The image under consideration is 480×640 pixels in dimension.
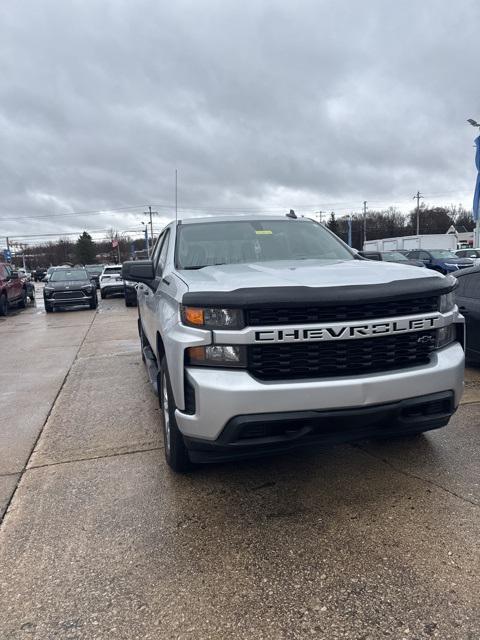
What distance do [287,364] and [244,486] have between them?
112 centimetres

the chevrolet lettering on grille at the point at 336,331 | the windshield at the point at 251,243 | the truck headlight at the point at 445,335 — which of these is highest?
the windshield at the point at 251,243

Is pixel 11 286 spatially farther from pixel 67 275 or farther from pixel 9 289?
pixel 67 275

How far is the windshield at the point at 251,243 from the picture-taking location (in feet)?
13.6

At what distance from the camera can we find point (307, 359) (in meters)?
2.79

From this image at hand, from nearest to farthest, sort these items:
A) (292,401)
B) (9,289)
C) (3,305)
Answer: (292,401), (3,305), (9,289)

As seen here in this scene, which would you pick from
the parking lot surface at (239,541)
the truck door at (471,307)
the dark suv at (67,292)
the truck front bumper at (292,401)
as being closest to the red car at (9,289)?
the dark suv at (67,292)

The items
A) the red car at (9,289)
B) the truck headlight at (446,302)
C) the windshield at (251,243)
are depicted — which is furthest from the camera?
the red car at (9,289)

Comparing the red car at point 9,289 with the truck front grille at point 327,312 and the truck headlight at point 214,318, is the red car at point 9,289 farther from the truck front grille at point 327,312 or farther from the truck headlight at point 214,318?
the truck front grille at point 327,312

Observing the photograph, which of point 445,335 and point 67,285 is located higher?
point 445,335

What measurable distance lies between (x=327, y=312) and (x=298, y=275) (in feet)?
1.37

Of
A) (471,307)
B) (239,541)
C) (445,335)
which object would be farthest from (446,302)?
(471,307)

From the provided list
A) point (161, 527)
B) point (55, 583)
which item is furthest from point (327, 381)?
point (55, 583)

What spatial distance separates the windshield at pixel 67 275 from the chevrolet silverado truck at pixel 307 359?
17176mm

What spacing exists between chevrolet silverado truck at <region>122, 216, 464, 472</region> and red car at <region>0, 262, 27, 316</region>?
16181 millimetres
